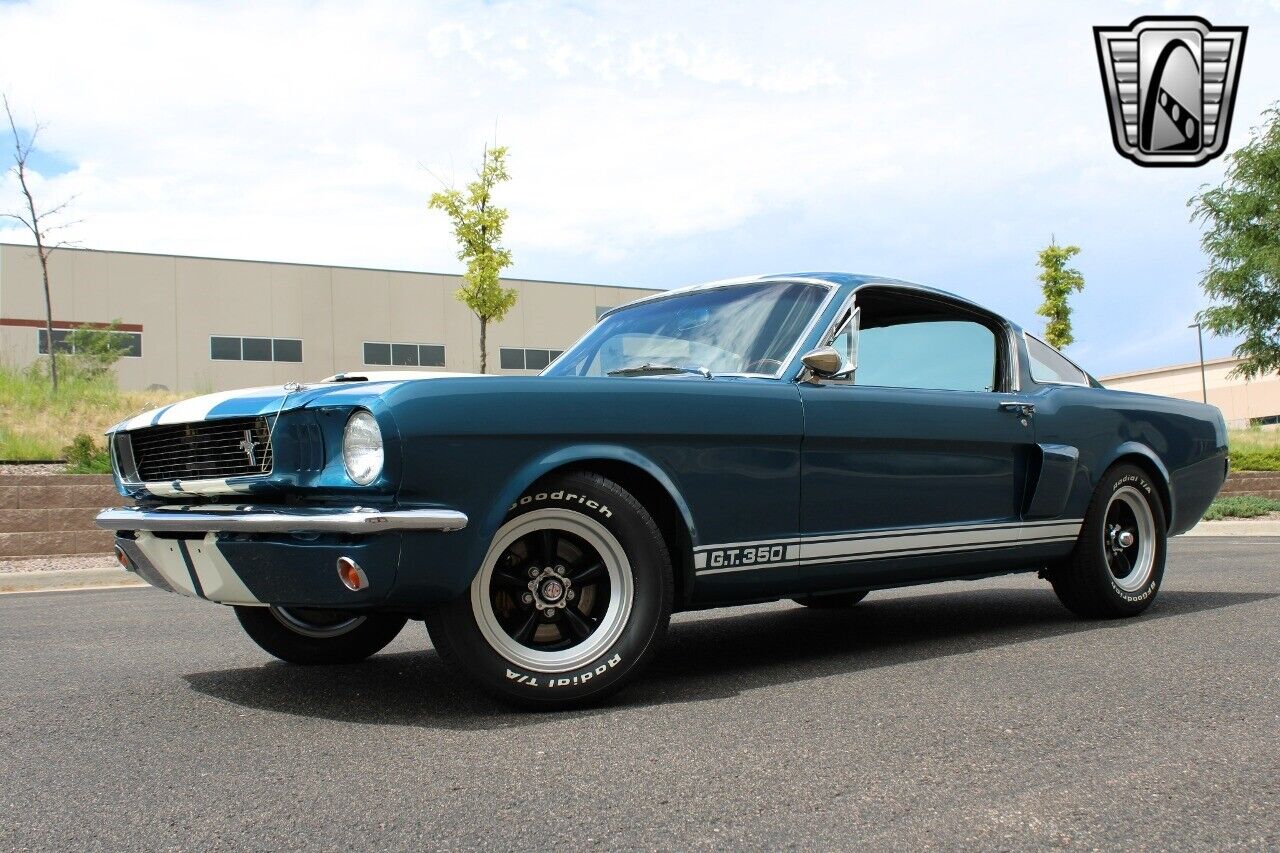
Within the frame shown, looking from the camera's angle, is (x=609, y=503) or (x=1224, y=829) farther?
(x=609, y=503)

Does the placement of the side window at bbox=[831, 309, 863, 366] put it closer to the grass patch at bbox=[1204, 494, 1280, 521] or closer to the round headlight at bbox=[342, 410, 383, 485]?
the round headlight at bbox=[342, 410, 383, 485]

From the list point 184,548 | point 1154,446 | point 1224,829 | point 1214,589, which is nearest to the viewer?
point 1224,829

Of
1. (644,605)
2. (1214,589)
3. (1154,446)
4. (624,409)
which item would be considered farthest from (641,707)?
(1214,589)

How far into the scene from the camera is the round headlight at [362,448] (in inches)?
136

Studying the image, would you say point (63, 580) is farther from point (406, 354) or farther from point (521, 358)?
point (521, 358)

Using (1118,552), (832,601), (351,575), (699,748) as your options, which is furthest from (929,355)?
(351,575)

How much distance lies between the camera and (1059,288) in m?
37.4

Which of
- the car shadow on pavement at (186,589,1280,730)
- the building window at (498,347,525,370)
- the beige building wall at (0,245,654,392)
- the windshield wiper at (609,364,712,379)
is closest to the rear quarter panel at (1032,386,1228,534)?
the car shadow on pavement at (186,589,1280,730)

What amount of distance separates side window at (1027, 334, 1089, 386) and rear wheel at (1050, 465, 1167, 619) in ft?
1.66

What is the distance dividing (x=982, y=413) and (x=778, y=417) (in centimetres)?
124

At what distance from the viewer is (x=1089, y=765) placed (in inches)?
119

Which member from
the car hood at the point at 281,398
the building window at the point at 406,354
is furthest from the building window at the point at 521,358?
the car hood at the point at 281,398

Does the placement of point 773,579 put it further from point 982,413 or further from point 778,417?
point 982,413

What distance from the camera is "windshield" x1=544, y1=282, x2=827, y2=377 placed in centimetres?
469
